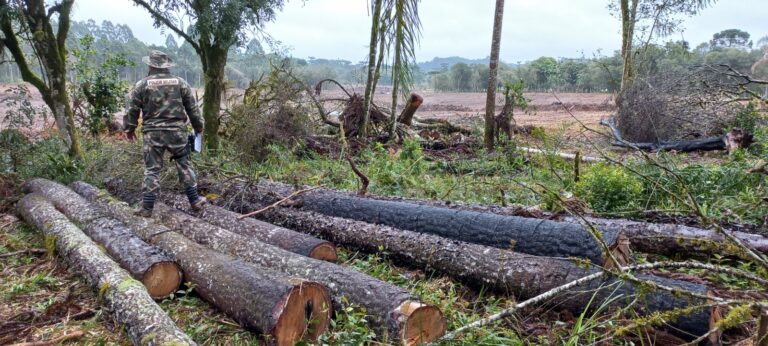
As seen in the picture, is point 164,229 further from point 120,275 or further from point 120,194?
point 120,194

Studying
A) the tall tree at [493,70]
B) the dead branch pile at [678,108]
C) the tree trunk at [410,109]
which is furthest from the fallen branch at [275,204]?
the dead branch pile at [678,108]

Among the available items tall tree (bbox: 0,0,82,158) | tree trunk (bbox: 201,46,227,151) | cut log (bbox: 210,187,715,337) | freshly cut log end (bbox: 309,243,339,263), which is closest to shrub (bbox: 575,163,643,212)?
cut log (bbox: 210,187,715,337)

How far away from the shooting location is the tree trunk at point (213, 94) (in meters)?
9.64

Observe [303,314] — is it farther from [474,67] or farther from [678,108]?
[474,67]

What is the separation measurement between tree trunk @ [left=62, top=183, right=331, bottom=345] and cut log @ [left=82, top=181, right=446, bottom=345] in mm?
222

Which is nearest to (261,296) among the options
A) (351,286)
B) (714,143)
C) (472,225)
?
(351,286)

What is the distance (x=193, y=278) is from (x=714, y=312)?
341cm

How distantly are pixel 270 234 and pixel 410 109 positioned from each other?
29.1 ft

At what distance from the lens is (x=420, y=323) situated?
2811mm

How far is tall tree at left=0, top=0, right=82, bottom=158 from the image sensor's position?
819 cm

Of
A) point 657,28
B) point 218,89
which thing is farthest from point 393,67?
point 657,28

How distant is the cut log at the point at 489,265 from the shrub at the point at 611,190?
7.32ft

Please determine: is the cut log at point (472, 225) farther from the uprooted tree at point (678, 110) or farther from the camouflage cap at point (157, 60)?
the uprooted tree at point (678, 110)

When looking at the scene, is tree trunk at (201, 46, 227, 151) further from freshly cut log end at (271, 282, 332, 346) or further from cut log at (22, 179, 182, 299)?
freshly cut log end at (271, 282, 332, 346)
